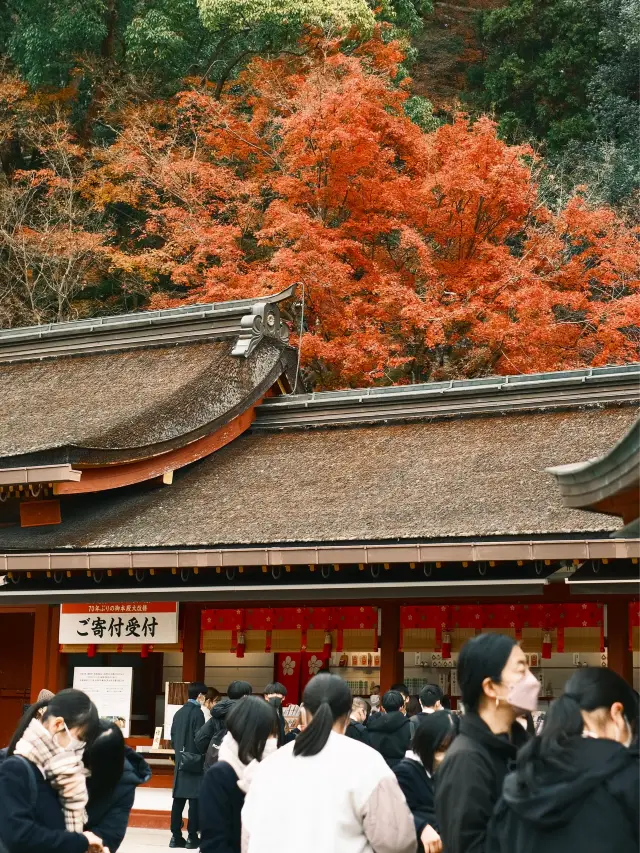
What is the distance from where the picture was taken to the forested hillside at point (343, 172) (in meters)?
22.3

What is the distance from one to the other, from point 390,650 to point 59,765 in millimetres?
8686

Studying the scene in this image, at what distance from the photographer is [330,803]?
4.25 meters

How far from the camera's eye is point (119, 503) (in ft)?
48.4

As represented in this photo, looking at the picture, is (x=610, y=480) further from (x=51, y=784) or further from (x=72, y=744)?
(x=51, y=784)

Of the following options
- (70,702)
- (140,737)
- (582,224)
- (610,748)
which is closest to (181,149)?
(582,224)

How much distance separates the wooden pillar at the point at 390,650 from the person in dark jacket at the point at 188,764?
2.35 meters

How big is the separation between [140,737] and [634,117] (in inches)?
882

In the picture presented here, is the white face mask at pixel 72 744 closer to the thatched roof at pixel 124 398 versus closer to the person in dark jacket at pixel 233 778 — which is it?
the person in dark jacket at pixel 233 778

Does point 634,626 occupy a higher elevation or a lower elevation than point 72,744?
higher

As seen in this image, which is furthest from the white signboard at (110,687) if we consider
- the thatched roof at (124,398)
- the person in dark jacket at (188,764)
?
the thatched roof at (124,398)

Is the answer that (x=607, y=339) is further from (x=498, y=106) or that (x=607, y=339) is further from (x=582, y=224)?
(x=498, y=106)

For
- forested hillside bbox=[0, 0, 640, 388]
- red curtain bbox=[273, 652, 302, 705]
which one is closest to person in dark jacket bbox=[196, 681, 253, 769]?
red curtain bbox=[273, 652, 302, 705]

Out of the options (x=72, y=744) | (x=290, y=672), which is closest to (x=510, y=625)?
(x=290, y=672)

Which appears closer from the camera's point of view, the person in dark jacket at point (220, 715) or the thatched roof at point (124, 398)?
the person in dark jacket at point (220, 715)
